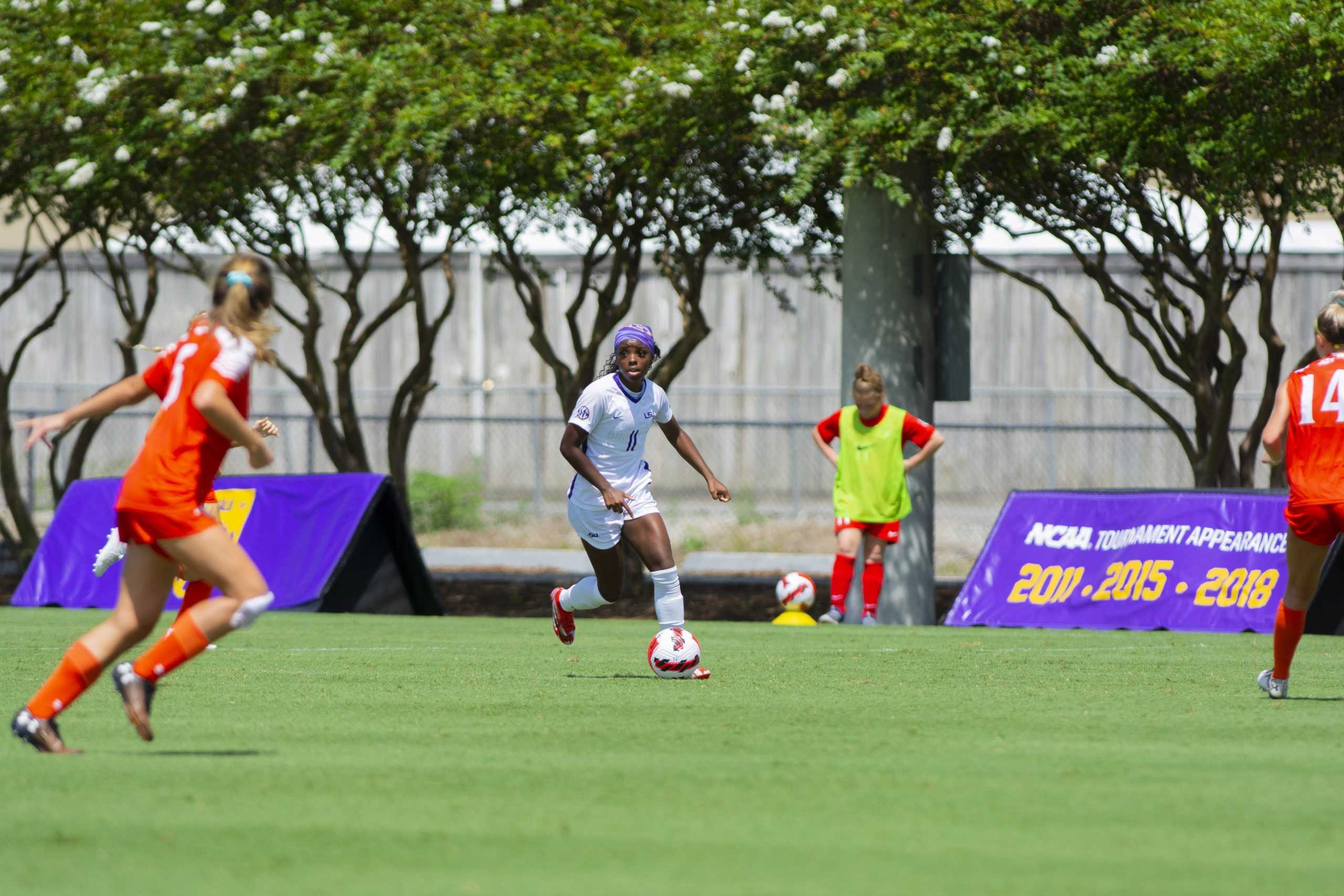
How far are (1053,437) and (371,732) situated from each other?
19713mm

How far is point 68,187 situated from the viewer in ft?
60.0

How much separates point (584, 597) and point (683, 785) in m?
5.29

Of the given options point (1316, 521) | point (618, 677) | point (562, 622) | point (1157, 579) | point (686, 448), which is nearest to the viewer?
point (1316, 521)

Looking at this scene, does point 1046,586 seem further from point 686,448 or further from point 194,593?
point 194,593

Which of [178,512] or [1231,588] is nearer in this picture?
[178,512]

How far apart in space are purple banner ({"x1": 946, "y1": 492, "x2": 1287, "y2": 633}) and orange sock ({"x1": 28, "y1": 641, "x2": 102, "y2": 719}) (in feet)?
33.7

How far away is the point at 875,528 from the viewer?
52.4 feet

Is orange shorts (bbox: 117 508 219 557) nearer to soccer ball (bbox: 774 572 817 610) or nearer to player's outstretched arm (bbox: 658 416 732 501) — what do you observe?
player's outstretched arm (bbox: 658 416 732 501)

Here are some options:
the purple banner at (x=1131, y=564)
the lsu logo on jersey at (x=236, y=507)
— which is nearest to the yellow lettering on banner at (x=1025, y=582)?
the purple banner at (x=1131, y=564)

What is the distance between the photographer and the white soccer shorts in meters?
10.4

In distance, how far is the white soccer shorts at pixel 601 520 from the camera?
10383 millimetres

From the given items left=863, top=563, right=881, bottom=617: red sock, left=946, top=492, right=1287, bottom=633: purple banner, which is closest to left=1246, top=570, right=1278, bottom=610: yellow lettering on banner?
left=946, top=492, right=1287, bottom=633: purple banner

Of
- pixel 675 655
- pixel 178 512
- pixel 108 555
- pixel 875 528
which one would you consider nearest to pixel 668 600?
pixel 675 655

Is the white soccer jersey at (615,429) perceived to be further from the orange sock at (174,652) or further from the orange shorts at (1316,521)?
the orange sock at (174,652)
